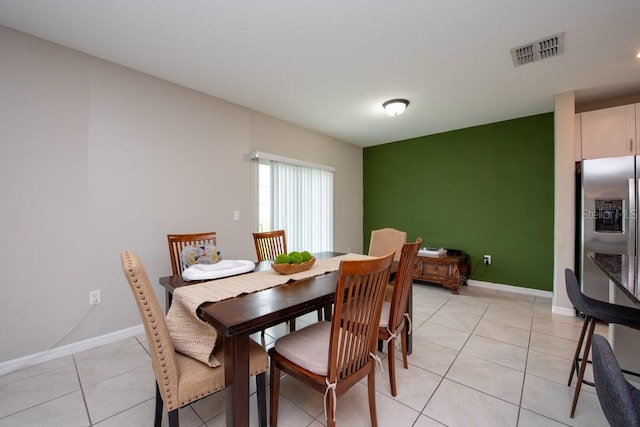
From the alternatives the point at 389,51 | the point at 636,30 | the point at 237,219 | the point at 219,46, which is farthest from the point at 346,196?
the point at 636,30

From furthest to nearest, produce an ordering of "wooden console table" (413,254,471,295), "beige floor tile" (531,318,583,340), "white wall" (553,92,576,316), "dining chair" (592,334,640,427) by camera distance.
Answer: "wooden console table" (413,254,471,295) → "white wall" (553,92,576,316) → "beige floor tile" (531,318,583,340) → "dining chair" (592,334,640,427)

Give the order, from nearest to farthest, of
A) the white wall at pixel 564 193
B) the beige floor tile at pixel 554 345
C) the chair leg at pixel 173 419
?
the chair leg at pixel 173 419 → the beige floor tile at pixel 554 345 → the white wall at pixel 564 193

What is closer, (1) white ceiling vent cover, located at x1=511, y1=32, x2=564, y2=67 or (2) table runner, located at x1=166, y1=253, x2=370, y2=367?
(2) table runner, located at x1=166, y1=253, x2=370, y2=367

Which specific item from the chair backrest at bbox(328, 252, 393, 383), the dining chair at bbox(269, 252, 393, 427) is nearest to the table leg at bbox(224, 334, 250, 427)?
the dining chair at bbox(269, 252, 393, 427)

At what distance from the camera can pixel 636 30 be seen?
1.91 meters

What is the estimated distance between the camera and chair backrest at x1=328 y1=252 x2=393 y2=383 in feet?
3.63

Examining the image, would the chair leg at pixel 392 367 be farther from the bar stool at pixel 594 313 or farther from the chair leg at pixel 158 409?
the chair leg at pixel 158 409

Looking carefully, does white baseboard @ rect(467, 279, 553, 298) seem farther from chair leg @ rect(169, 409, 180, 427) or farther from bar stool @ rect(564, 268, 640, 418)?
chair leg @ rect(169, 409, 180, 427)

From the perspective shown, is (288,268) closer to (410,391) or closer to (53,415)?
(410,391)

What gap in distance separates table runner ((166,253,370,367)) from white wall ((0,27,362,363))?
4.67 feet

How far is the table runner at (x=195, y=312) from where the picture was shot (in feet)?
4.12

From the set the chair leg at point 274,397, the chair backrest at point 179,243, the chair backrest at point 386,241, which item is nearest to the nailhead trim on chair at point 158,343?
the chair leg at point 274,397

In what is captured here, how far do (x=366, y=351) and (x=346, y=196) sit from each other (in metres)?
3.78

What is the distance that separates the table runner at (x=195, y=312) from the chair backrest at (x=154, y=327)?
16cm
